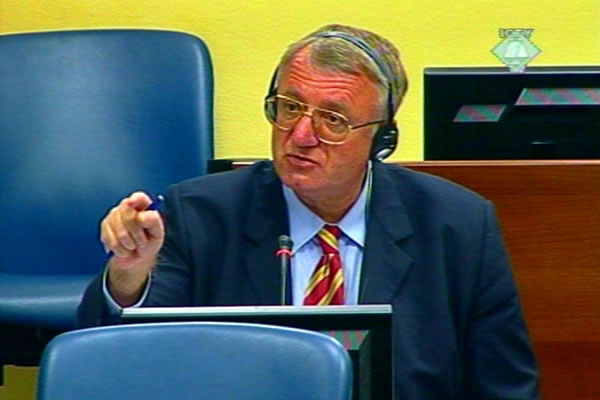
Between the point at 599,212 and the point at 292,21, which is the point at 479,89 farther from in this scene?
the point at 292,21

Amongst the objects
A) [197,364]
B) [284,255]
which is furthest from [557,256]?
[197,364]

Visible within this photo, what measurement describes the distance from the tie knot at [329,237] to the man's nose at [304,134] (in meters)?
0.14

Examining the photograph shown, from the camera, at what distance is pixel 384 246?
211cm

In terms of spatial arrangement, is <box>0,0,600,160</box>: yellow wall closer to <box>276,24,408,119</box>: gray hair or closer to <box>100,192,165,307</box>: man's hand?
<box>276,24,408,119</box>: gray hair

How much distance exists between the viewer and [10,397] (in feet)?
11.5

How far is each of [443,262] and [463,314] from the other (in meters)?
0.09

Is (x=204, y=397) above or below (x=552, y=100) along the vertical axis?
below

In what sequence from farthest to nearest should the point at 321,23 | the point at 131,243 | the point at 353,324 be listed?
the point at 321,23 → the point at 131,243 → the point at 353,324

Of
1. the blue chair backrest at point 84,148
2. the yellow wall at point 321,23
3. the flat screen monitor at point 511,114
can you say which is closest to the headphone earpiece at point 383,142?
the flat screen monitor at point 511,114

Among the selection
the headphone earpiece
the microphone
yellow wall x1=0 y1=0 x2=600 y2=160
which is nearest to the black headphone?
the headphone earpiece

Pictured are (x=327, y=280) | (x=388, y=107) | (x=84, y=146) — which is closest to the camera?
(x=327, y=280)

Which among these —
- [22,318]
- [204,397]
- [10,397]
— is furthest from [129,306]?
[10,397]

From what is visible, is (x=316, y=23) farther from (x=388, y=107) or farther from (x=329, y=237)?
(x=329, y=237)

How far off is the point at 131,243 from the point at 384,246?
17.7 inches
